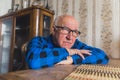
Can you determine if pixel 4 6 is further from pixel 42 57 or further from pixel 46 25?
pixel 42 57

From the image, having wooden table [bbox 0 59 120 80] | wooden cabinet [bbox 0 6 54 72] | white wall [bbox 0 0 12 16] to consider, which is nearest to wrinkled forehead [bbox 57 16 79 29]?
wooden table [bbox 0 59 120 80]

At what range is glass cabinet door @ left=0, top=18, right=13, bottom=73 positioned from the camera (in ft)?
8.75

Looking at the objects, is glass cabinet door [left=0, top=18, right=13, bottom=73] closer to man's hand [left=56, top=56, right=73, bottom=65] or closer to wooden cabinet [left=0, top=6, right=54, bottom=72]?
wooden cabinet [left=0, top=6, right=54, bottom=72]

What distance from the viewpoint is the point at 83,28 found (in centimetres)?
228

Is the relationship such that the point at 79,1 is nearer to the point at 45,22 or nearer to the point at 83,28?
the point at 83,28

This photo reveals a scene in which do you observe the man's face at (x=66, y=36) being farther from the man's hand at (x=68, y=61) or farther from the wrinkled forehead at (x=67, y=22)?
the man's hand at (x=68, y=61)

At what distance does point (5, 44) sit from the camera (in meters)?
2.80

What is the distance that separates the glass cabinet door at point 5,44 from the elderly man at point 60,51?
159 centimetres

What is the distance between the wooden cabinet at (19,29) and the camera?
2223mm

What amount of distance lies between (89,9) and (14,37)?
1220 mm

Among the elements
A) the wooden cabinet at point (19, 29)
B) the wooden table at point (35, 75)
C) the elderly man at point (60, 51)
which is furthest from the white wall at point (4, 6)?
the wooden table at point (35, 75)

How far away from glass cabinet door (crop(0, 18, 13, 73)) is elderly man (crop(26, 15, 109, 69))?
5.22ft

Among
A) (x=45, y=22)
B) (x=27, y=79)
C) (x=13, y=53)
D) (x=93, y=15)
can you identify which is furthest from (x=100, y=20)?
(x=27, y=79)

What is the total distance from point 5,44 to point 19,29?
1.48 ft
